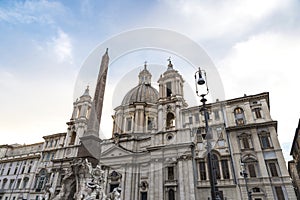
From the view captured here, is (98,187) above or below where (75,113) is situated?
below

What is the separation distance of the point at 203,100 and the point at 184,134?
18.7 metres

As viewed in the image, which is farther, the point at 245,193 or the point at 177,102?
the point at 177,102

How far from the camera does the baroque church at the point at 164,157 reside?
62.3ft

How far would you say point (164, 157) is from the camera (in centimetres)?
2744

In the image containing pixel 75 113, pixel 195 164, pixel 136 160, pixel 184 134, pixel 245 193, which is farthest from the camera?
pixel 75 113

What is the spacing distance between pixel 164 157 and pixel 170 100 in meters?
9.35

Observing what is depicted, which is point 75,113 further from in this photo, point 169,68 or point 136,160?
point 169,68

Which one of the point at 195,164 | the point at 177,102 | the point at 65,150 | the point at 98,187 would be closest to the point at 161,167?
the point at 195,164

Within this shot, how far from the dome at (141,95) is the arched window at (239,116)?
1874 centimetres

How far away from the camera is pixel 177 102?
3128 cm

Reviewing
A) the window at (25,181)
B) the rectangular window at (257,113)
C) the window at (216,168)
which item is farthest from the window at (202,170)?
the window at (25,181)

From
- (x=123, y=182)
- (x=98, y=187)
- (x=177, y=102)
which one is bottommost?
(x=98, y=187)

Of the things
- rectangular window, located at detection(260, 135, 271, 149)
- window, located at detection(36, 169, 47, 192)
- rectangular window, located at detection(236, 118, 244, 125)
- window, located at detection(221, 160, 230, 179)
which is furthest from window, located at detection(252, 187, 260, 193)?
window, located at detection(36, 169, 47, 192)

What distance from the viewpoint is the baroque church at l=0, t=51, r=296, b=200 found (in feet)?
62.3
